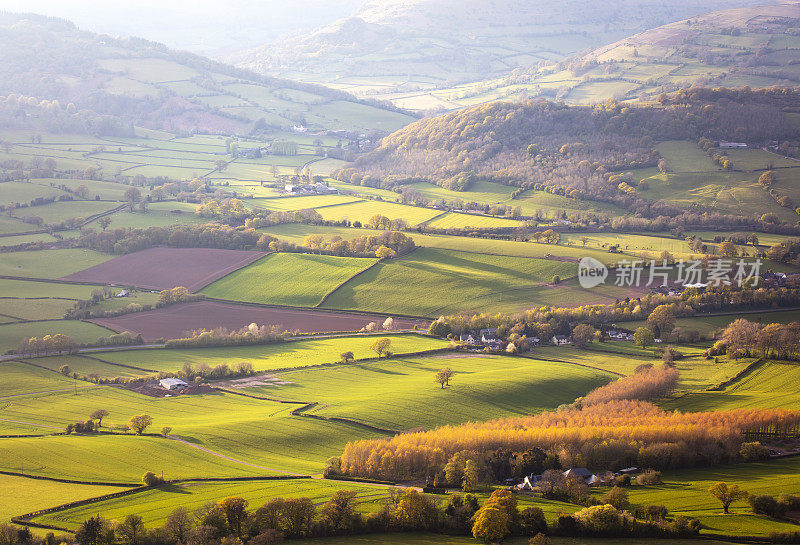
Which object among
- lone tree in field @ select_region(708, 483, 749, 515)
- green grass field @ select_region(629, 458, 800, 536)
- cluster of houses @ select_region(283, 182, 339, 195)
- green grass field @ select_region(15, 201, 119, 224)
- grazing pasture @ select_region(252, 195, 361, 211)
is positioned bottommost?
green grass field @ select_region(629, 458, 800, 536)

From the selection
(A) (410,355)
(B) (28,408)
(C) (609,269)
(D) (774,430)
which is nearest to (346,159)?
(C) (609,269)

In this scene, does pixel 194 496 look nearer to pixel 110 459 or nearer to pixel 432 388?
pixel 110 459

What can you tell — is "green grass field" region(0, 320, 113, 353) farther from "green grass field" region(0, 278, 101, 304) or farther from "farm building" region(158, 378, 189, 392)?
"farm building" region(158, 378, 189, 392)

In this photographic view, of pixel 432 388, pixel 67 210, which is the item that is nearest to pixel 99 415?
pixel 432 388

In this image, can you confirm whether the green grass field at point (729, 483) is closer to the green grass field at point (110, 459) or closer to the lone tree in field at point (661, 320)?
the green grass field at point (110, 459)

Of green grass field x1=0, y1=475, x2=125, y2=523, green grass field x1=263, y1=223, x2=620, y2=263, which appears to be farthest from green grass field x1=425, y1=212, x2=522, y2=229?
green grass field x1=0, y1=475, x2=125, y2=523

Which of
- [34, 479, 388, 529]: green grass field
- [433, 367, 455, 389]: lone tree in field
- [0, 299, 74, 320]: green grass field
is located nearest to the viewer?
[34, 479, 388, 529]: green grass field
